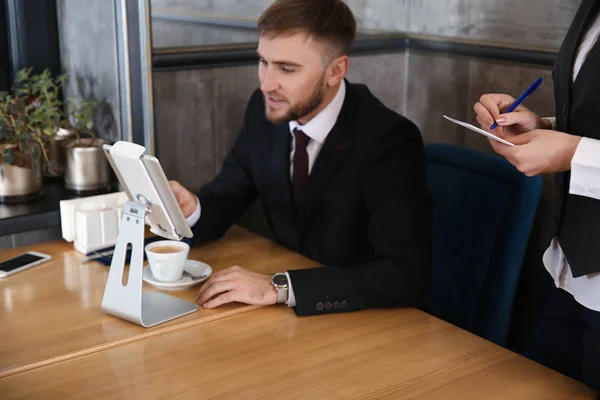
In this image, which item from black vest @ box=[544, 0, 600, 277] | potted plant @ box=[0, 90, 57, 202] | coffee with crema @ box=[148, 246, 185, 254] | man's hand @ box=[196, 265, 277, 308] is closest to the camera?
black vest @ box=[544, 0, 600, 277]

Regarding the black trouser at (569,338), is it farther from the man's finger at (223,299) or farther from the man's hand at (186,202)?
the man's hand at (186,202)

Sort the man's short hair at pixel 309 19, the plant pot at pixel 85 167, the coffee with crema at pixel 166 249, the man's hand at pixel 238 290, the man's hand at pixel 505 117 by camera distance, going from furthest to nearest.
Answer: the plant pot at pixel 85 167 → the man's short hair at pixel 309 19 → the coffee with crema at pixel 166 249 → the man's hand at pixel 238 290 → the man's hand at pixel 505 117

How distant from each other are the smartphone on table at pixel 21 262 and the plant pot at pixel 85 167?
0.34 metres

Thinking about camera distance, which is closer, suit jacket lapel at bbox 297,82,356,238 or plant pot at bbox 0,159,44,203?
suit jacket lapel at bbox 297,82,356,238

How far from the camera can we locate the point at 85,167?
214cm

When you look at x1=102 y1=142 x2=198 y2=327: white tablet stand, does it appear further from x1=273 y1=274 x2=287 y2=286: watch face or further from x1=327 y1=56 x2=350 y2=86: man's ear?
x1=327 y1=56 x2=350 y2=86: man's ear

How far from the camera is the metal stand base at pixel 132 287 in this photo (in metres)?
1.49

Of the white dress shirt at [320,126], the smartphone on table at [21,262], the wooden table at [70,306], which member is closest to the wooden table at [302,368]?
the wooden table at [70,306]

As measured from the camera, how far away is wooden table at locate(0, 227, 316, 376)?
1.39 metres

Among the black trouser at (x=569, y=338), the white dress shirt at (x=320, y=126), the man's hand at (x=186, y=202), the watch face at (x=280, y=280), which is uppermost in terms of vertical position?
the white dress shirt at (x=320, y=126)

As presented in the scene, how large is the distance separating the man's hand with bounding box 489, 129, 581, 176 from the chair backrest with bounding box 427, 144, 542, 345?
0.71 meters

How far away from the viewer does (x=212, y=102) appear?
7.93 ft

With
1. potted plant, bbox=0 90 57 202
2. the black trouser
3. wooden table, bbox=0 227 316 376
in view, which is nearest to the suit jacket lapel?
wooden table, bbox=0 227 316 376

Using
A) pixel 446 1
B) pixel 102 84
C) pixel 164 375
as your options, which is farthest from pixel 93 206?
pixel 446 1
